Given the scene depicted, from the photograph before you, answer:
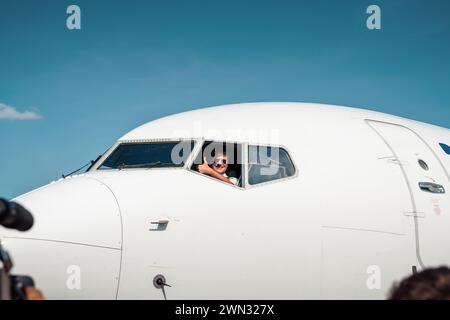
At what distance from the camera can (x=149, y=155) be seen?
21.7ft

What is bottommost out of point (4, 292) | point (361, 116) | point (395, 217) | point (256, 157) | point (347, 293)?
point (347, 293)

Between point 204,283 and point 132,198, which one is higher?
point 132,198

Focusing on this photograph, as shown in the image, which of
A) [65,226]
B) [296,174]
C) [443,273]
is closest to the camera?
[443,273]

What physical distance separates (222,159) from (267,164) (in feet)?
2.27

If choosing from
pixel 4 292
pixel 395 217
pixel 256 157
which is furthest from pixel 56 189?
pixel 395 217

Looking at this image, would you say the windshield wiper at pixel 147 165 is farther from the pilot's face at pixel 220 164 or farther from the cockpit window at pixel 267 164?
the cockpit window at pixel 267 164

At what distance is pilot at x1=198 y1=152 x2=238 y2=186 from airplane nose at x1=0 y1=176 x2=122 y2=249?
1395 millimetres

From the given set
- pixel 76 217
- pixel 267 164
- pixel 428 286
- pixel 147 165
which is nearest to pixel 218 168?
pixel 267 164

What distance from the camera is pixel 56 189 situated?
19.5 ft

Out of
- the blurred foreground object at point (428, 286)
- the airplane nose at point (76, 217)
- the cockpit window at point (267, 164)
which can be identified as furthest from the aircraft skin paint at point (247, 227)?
the blurred foreground object at point (428, 286)

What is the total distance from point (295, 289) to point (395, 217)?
1.83 meters

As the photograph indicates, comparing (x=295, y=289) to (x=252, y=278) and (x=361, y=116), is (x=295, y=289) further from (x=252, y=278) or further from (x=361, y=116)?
(x=361, y=116)

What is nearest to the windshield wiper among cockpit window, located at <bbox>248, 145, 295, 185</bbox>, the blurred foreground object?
cockpit window, located at <bbox>248, 145, 295, 185</bbox>

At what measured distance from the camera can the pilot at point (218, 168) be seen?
6.23 meters
